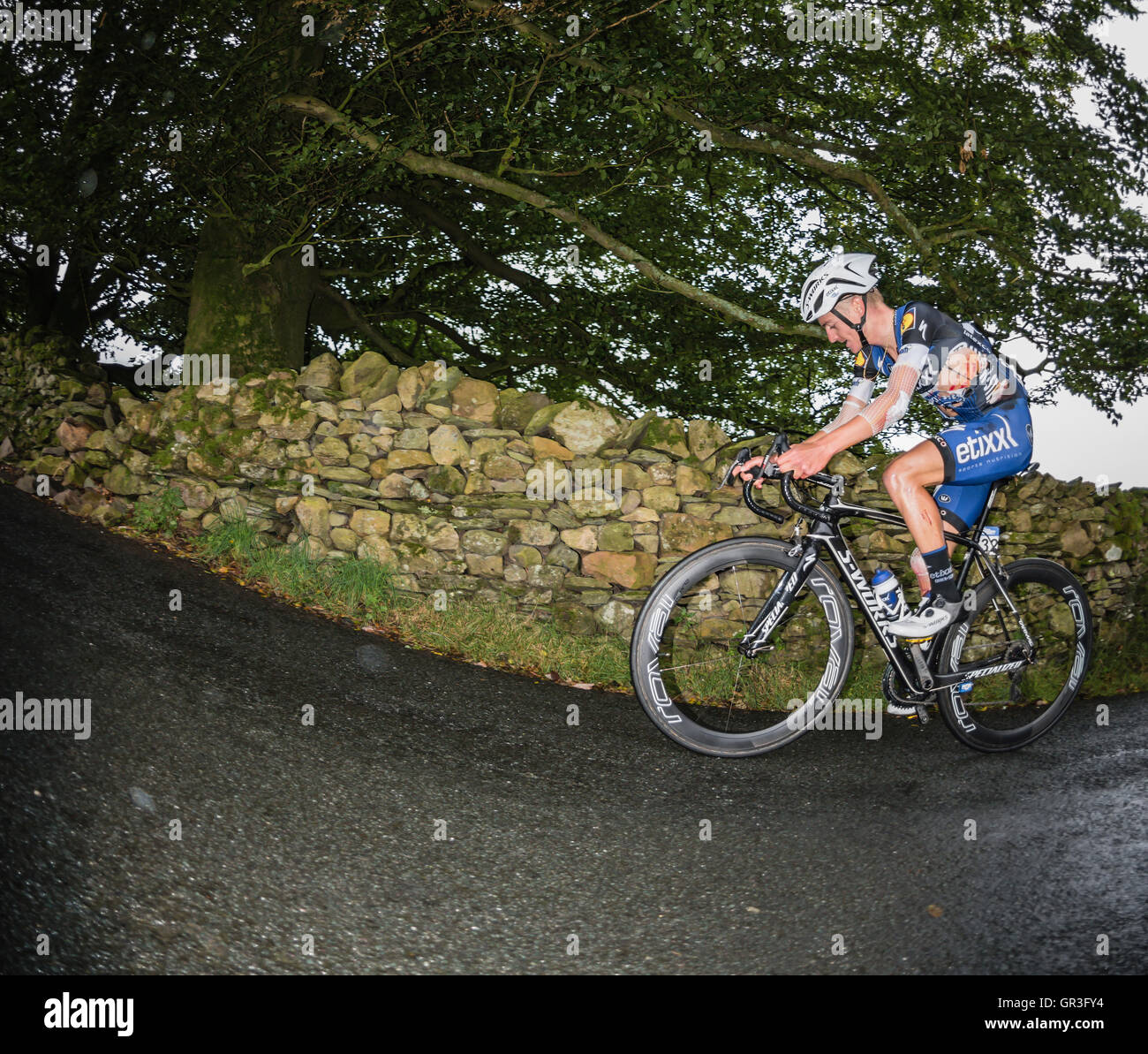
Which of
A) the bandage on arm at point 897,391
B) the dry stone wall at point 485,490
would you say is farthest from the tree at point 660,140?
the bandage on arm at point 897,391

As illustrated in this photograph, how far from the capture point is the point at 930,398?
4.92 metres

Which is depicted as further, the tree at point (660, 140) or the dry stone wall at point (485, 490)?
the tree at point (660, 140)

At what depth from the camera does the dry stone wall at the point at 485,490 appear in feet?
21.5

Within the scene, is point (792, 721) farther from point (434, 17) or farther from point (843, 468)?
point (434, 17)

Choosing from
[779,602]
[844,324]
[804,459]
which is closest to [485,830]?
[779,602]

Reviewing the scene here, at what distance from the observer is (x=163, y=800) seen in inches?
140

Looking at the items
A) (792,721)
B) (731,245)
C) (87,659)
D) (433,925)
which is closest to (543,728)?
(792,721)

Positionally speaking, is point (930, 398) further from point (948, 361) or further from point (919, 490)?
point (919, 490)

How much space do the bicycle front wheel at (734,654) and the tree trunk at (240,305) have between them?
504 centimetres

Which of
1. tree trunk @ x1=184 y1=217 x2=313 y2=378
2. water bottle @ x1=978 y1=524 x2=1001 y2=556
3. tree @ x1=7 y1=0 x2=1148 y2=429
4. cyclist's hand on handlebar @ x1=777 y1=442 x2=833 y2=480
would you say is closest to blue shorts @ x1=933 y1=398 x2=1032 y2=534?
water bottle @ x1=978 y1=524 x2=1001 y2=556

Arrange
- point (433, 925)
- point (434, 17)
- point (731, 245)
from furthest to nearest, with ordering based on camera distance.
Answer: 1. point (731, 245)
2. point (434, 17)
3. point (433, 925)

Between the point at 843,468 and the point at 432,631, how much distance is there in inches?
124

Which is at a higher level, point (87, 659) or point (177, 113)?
point (177, 113)

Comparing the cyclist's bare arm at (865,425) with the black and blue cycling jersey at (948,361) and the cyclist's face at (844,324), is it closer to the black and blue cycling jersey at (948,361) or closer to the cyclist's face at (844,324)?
the black and blue cycling jersey at (948,361)
